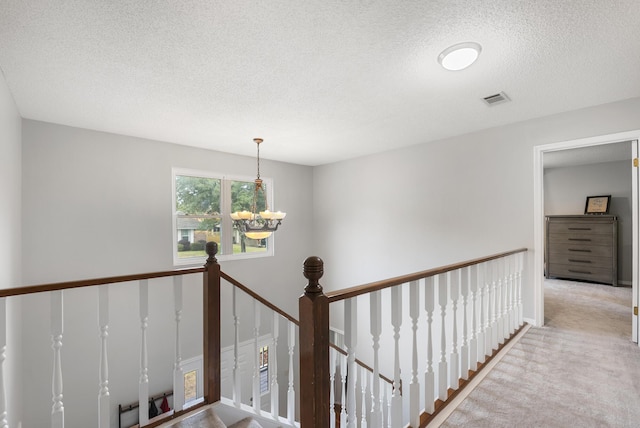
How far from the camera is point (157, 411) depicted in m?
3.76

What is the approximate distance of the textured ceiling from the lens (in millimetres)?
1594

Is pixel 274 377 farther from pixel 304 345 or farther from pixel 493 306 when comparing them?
pixel 493 306

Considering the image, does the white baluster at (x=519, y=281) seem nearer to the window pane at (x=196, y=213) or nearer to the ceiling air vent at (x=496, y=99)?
the ceiling air vent at (x=496, y=99)

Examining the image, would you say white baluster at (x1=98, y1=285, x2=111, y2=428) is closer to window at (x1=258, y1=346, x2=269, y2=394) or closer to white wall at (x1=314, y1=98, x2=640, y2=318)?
window at (x1=258, y1=346, x2=269, y2=394)

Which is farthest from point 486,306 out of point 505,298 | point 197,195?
point 197,195

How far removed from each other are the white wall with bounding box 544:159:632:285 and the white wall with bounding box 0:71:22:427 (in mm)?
8209

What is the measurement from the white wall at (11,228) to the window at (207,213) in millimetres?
1549

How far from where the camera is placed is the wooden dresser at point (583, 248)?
17.5ft

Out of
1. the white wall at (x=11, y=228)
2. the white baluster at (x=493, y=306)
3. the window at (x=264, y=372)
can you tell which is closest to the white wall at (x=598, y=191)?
the white baluster at (x=493, y=306)

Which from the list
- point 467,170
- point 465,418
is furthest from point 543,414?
point 467,170

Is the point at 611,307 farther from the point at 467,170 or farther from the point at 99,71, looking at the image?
the point at 99,71

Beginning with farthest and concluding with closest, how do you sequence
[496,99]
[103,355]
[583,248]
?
[583,248] → [496,99] → [103,355]

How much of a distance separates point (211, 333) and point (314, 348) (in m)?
1.28

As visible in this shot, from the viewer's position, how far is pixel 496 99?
2.74 metres
